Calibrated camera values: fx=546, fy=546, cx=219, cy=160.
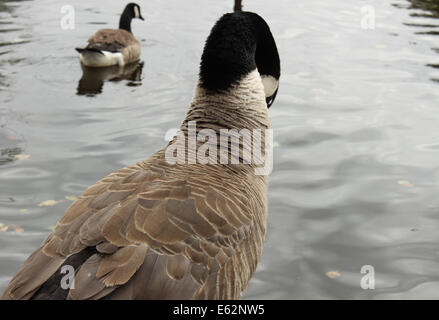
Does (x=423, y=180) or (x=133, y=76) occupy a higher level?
(x=133, y=76)

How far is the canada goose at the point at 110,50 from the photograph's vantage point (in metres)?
11.1

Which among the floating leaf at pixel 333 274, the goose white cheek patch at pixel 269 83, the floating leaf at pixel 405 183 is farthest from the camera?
the floating leaf at pixel 405 183

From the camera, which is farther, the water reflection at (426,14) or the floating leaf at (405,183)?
the water reflection at (426,14)

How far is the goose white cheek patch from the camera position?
16.1 ft

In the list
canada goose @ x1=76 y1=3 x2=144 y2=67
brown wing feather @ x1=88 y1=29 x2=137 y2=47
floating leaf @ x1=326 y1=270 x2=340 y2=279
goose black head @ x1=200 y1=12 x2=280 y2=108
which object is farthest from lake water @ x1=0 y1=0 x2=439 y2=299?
goose black head @ x1=200 y1=12 x2=280 y2=108

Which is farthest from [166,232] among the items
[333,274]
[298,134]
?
[298,134]

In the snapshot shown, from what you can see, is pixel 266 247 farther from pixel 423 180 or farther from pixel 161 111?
pixel 161 111

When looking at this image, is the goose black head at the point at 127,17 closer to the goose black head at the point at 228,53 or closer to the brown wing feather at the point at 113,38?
the brown wing feather at the point at 113,38

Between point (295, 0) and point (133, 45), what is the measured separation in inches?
266

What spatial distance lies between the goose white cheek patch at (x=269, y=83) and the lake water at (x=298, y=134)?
1555mm

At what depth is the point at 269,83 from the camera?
194 inches

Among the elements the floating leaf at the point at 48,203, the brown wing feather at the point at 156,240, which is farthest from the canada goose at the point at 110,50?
the brown wing feather at the point at 156,240

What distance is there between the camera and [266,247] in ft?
17.9
